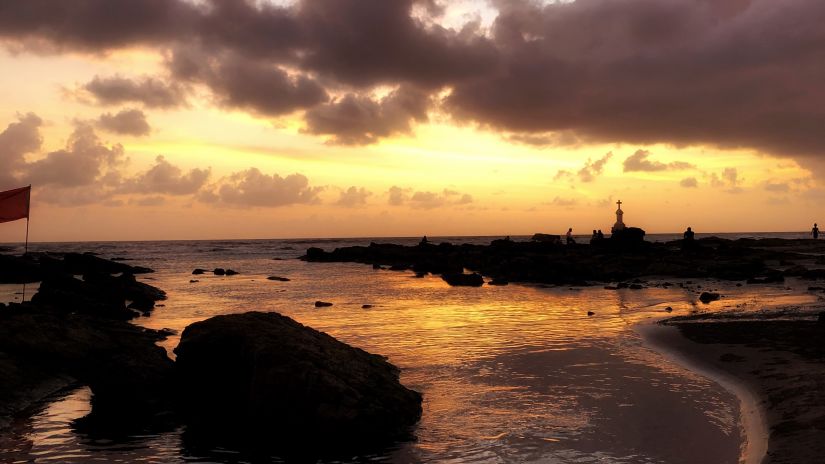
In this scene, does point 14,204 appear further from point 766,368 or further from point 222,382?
point 766,368

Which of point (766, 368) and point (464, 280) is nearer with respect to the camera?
point (766, 368)

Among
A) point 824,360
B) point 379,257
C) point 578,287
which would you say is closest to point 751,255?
point 578,287

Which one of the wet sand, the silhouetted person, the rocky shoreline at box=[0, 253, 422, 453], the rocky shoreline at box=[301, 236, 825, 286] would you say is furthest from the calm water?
the silhouetted person

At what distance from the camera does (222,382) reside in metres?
12.3

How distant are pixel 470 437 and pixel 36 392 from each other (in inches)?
383

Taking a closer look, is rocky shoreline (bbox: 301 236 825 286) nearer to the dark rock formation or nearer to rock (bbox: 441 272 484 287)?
rock (bbox: 441 272 484 287)

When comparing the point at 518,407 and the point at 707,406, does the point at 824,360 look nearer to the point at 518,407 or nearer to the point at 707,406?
the point at 707,406

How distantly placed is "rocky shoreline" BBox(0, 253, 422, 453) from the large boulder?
0.02 metres

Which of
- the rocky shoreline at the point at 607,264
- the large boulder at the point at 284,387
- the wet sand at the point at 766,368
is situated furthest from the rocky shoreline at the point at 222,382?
the rocky shoreline at the point at 607,264

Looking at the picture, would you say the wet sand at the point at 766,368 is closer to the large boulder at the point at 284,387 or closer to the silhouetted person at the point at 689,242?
the large boulder at the point at 284,387

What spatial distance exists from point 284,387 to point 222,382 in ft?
8.22

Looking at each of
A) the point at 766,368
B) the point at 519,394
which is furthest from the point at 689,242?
the point at 519,394

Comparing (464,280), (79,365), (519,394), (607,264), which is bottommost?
(519,394)

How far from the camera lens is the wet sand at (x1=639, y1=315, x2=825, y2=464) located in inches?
359
